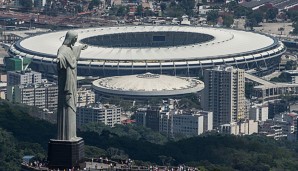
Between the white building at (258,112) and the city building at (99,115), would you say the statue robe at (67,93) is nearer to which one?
the city building at (99,115)

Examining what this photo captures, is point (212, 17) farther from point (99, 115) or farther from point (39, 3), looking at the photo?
point (99, 115)

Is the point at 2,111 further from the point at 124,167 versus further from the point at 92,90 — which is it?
the point at 124,167

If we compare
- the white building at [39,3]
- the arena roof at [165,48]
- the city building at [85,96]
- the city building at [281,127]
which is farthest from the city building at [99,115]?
the white building at [39,3]

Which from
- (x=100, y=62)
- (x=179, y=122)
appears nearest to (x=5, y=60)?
(x=100, y=62)

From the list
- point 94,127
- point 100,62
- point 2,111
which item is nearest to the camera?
point 2,111

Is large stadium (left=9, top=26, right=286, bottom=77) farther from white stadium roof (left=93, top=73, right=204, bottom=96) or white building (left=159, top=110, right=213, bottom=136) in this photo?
white building (left=159, top=110, right=213, bottom=136)
